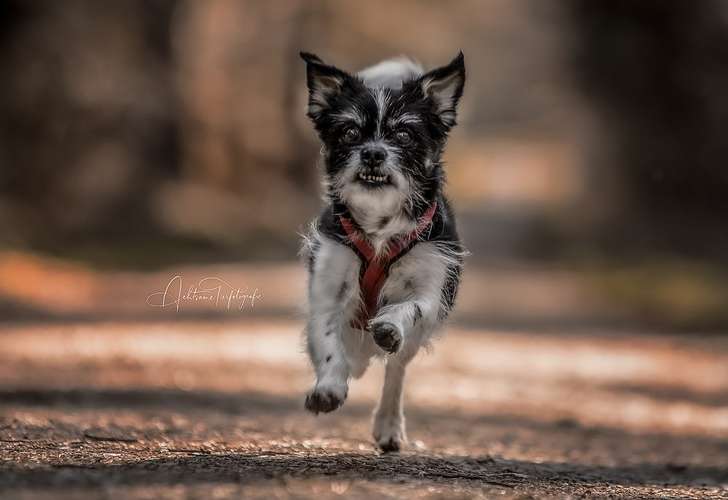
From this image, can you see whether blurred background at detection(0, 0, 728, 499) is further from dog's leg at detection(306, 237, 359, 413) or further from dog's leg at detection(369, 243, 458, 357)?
dog's leg at detection(369, 243, 458, 357)

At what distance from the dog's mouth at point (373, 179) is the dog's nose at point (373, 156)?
0.06 m

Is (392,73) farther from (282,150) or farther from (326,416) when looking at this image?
(282,150)

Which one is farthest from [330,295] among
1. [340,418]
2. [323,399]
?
[340,418]

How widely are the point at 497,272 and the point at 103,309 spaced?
10492 millimetres

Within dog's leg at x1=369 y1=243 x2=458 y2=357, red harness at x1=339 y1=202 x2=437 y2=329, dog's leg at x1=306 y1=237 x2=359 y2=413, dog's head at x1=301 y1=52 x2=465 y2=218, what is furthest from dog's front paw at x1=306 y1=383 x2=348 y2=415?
dog's head at x1=301 y1=52 x2=465 y2=218

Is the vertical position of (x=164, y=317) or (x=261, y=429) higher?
(x=164, y=317)

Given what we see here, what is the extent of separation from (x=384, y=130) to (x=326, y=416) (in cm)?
360

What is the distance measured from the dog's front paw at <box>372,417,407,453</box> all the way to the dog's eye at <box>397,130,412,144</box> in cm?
178

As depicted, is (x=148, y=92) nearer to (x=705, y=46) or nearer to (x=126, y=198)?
(x=126, y=198)

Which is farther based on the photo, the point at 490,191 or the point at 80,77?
the point at 490,191

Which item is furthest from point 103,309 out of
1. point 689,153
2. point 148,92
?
point 689,153

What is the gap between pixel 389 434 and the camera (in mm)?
6348

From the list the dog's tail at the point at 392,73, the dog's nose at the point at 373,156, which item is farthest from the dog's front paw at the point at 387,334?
the dog's tail at the point at 392,73

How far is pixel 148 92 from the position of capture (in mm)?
21344
